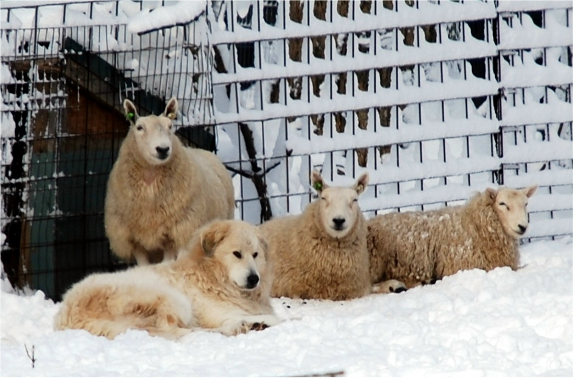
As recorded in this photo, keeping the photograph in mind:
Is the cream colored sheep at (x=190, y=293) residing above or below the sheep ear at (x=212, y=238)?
below

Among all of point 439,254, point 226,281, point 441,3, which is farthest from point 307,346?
point 441,3

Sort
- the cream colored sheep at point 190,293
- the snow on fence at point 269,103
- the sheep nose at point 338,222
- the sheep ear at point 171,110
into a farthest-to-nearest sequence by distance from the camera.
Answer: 1. the snow on fence at point 269,103
2. the sheep ear at point 171,110
3. the sheep nose at point 338,222
4. the cream colored sheep at point 190,293

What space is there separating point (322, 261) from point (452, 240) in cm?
127

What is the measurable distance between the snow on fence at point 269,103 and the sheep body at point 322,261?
181 cm

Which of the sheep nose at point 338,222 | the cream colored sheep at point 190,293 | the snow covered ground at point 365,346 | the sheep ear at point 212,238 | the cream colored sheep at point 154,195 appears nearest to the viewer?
the snow covered ground at point 365,346

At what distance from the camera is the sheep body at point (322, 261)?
34.6 feet

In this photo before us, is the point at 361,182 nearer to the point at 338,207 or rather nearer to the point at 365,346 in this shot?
the point at 338,207

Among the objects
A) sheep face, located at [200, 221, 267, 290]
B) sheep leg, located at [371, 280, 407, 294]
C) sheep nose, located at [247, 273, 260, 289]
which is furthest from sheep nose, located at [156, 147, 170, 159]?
sheep nose, located at [247, 273, 260, 289]

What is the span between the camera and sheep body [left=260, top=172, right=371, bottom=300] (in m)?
10.5

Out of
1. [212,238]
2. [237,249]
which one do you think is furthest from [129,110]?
[237,249]

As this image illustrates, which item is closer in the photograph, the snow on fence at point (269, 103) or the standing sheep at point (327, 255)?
the standing sheep at point (327, 255)

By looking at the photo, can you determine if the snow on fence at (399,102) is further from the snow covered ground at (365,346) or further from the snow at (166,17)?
the snow covered ground at (365,346)

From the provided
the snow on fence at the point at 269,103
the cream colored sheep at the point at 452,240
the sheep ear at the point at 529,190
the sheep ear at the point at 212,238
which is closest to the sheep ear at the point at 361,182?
the cream colored sheep at the point at 452,240

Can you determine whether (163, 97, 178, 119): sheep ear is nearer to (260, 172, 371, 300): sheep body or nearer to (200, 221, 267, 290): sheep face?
(260, 172, 371, 300): sheep body
